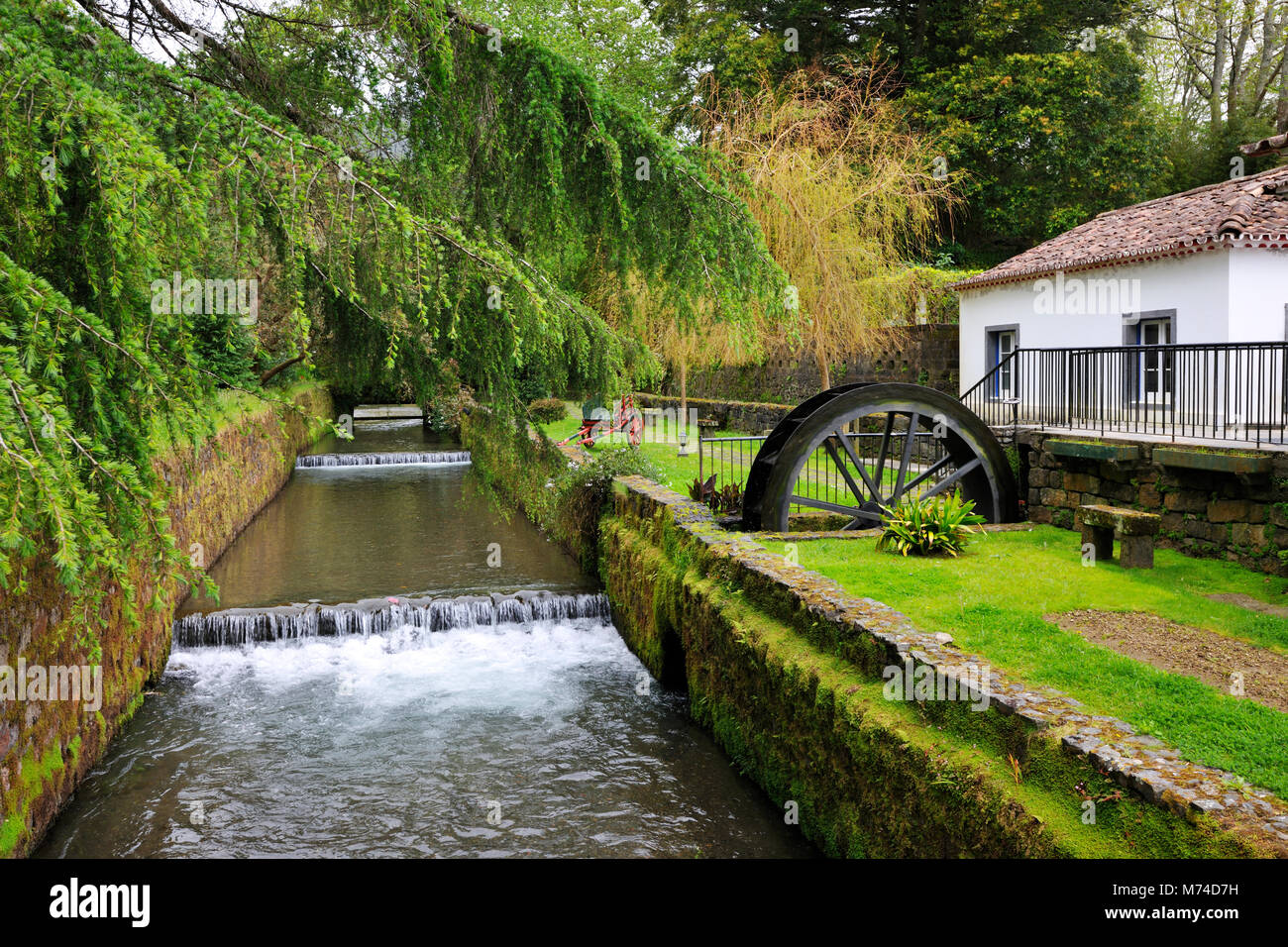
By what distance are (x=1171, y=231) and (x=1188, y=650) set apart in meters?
11.8

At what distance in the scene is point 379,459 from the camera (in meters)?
26.7

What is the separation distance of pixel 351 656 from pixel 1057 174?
77.9ft

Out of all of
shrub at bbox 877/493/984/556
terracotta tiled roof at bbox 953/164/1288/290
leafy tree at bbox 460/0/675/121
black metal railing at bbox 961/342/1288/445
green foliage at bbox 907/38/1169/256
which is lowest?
shrub at bbox 877/493/984/556

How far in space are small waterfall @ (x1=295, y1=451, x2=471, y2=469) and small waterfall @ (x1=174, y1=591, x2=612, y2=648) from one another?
14.8 m

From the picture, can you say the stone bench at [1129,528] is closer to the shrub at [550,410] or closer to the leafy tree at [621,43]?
the shrub at [550,410]

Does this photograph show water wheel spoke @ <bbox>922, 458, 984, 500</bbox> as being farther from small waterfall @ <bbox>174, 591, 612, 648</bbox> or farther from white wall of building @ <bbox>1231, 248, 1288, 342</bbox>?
white wall of building @ <bbox>1231, 248, 1288, 342</bbox>

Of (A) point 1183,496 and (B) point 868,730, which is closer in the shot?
(B) point 868,730

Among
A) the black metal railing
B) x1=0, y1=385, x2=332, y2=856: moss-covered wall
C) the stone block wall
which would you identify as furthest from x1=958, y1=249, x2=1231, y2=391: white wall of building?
x1=0, y1=385, x2=332, y2=856: moss-covered wall

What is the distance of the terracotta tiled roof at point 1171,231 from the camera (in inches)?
578

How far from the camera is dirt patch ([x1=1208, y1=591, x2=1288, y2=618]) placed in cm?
761

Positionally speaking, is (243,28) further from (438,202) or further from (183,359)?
(183,359)

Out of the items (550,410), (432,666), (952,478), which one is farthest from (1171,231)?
(550,410)

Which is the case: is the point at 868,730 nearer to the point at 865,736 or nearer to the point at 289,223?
the point at 865,736
